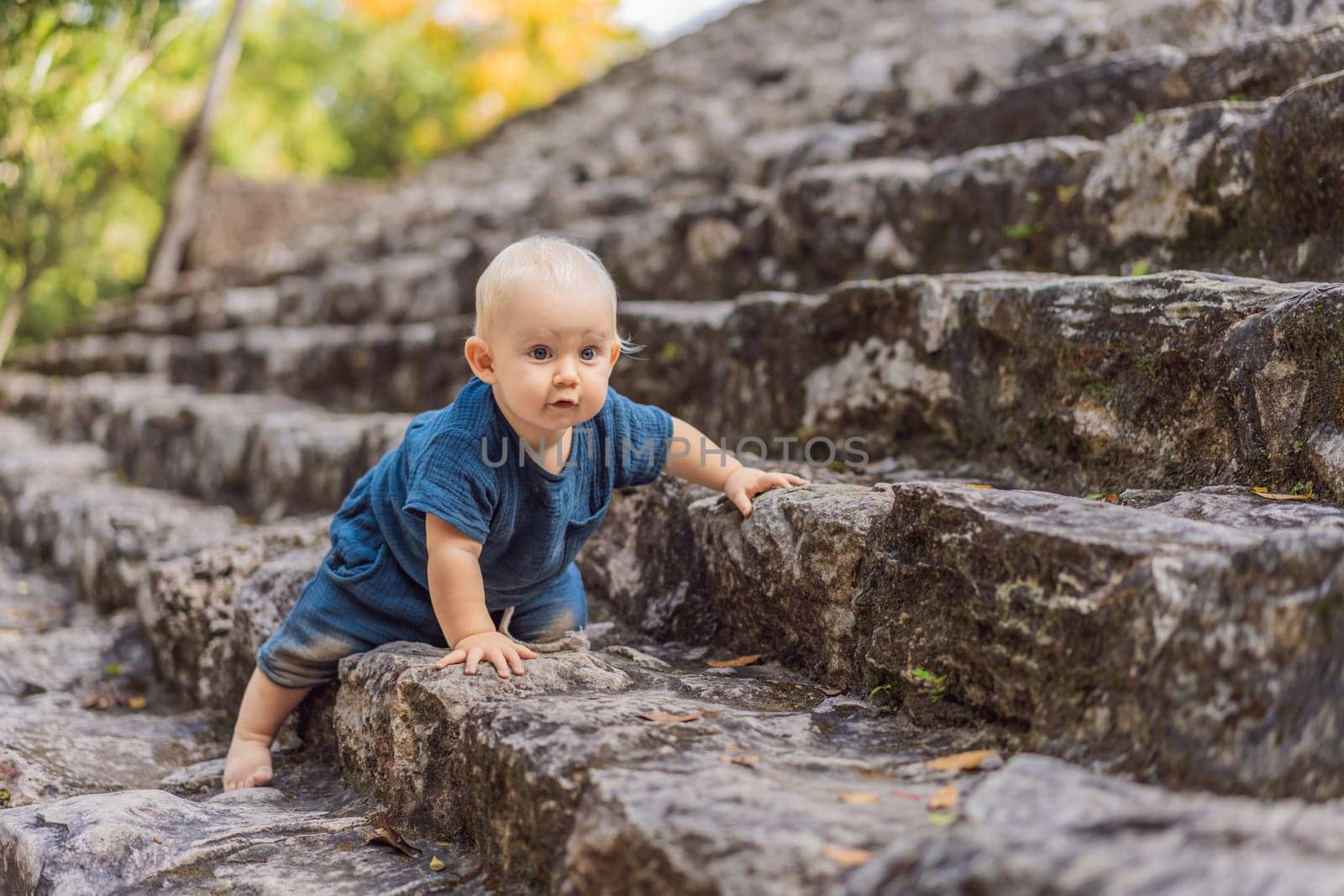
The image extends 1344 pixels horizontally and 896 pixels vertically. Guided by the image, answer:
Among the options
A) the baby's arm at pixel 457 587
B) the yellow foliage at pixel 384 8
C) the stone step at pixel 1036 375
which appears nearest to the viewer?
the stone step at pixel 1036 375

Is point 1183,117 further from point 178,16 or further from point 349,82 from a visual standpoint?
point 349,82

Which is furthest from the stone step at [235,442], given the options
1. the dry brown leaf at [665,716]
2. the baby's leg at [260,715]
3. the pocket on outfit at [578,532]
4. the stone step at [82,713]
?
the dry brown leaf at [665,716]

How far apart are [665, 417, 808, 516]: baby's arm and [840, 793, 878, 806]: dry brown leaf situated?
0.90m

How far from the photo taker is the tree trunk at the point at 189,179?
8984 millimetres

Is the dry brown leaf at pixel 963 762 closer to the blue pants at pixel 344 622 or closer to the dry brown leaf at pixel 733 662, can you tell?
the dry brown leaf at pixel 733 662

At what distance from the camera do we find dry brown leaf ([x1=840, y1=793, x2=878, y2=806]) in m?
1.27

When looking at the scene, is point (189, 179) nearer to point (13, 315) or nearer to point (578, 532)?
point (13, 315)

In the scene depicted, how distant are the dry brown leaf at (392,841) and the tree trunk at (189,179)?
8.46m

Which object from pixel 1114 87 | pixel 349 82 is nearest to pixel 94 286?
pixel 349 82

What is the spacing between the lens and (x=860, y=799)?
4.20 feet

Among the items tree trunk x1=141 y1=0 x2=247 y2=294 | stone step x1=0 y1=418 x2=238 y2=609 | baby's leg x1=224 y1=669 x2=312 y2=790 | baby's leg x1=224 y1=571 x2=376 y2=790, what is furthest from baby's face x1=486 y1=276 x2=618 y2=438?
tree trunk x1=141 y1=0 x2=247 y2=294

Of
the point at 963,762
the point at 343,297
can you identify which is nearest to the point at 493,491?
the point at 963,762

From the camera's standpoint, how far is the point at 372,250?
6.71 meters

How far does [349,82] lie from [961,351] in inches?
602
